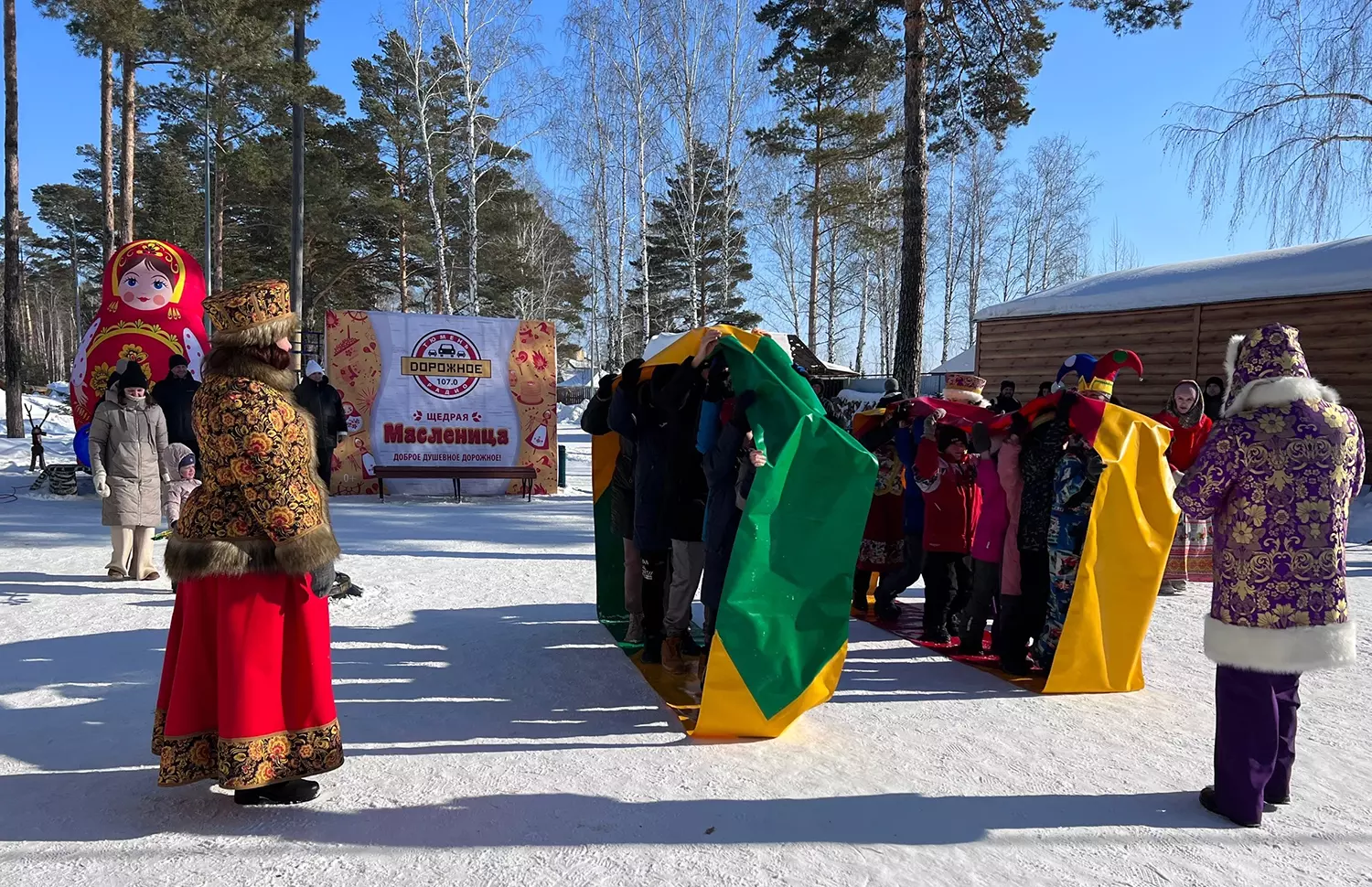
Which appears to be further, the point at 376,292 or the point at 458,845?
the point at 376,292

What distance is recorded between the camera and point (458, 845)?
266 centimetres

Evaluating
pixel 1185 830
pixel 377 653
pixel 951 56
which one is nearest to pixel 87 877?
pixel 377 653

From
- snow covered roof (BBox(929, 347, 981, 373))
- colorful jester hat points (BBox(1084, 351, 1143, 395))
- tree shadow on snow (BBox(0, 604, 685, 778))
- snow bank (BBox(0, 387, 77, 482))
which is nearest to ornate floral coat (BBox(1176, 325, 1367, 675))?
colorful jester hat points (BBox(1084, 351, 1143, 395))

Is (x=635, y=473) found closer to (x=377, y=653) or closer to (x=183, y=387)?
(x=377, y=653)

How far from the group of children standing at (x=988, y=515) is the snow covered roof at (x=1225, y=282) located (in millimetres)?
6822

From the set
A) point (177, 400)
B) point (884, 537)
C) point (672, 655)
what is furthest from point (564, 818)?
point (177, 400)

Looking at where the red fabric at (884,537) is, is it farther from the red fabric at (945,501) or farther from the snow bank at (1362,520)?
the snow bank at (1362,520)

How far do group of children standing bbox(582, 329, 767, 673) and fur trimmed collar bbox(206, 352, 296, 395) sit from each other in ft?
6.45

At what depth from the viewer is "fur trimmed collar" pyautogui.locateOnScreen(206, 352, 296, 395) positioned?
9.01 ft

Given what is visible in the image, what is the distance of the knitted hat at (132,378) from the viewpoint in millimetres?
6145

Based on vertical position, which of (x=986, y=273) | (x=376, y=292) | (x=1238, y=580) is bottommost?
(x=1238, y=580)

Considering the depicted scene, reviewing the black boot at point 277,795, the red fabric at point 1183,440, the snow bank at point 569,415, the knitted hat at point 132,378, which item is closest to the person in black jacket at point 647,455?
the black boot at point 277,795

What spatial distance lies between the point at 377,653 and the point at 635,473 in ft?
6.23

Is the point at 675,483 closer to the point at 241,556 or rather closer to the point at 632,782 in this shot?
the point at 632,782
